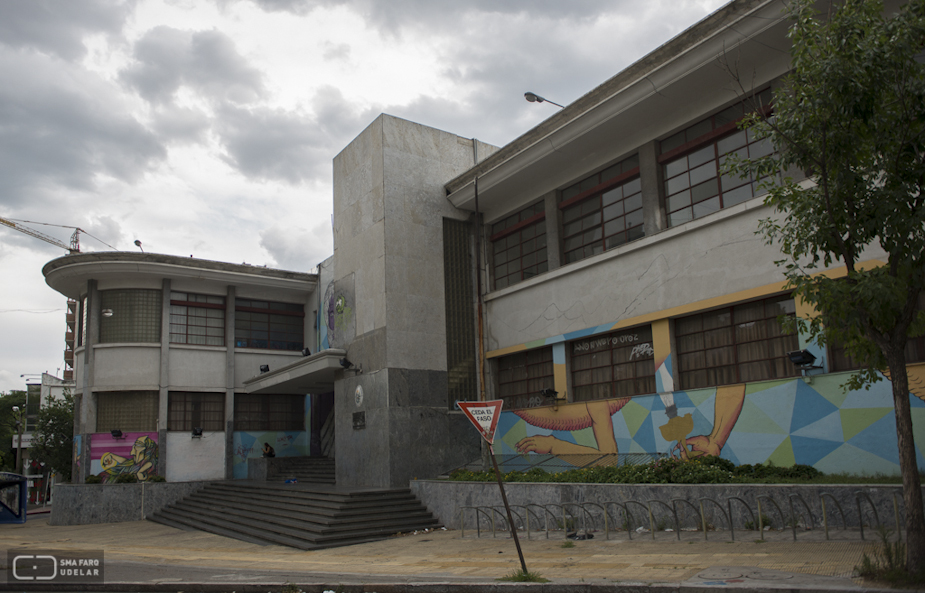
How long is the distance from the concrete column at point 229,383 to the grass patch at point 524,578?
21.4 m

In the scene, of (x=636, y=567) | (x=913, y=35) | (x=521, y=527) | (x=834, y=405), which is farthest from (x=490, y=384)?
(x=913, y=35)

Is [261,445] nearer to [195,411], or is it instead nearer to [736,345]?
[195,411]

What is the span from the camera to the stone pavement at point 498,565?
8.49 m

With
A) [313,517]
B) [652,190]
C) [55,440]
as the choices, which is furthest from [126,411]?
[652,190]

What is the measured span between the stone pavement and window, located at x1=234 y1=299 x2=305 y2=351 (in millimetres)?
14072

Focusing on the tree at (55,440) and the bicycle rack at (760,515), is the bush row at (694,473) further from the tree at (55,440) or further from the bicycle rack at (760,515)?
the tree at (55,440)

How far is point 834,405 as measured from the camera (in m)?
13.6

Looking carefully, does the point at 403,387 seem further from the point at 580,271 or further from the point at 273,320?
the point at 273,320

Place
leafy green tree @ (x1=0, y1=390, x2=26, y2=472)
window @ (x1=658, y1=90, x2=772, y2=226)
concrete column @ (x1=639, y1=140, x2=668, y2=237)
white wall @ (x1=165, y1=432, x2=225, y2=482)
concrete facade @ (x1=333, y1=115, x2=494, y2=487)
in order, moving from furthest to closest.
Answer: leafy green tree @ (x1=0, y1=390, x2=26, y2=472), white wall @ (x1=165, y1=432, x2=225, y2=482), concrete facade @ (x1=333, y1=115, x2=494, y2=487), concrete column @ (x1=639, y1=140, x2=668, y2=237), window @ (x1=658, y1=90, x2=772, y2=226)

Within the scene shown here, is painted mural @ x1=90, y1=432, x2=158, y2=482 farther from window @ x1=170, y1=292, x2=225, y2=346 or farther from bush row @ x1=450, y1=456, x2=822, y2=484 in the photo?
bush row @ x1=450, y1=456, x2=822, y2=484

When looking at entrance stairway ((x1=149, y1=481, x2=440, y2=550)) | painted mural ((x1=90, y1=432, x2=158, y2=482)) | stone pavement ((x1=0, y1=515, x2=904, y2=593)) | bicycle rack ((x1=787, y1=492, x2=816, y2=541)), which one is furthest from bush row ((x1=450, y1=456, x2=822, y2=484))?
painted mural ((x1=90, y1=432, x2=158, y2=482))

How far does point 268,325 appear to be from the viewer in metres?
30.9

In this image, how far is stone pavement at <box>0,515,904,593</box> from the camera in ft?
27.9

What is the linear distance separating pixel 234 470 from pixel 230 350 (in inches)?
194
